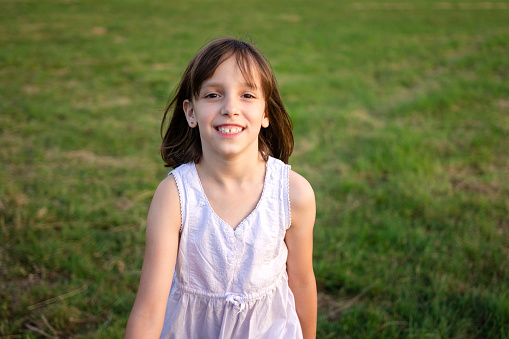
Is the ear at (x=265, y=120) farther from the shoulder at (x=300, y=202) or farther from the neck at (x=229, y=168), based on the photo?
the shoulder at (x=300, y=202)

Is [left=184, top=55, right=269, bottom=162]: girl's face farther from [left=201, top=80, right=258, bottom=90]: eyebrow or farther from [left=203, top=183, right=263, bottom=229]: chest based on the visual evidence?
[left=203, top=183, right=263, bottom=229]: chest

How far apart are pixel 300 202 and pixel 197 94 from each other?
A: 546mm

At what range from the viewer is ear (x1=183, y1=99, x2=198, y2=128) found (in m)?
1.67

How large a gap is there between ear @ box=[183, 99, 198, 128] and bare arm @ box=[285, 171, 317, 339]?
16.6 inches

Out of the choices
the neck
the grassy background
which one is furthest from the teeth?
the grassy background

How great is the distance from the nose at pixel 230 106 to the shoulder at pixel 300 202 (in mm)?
364

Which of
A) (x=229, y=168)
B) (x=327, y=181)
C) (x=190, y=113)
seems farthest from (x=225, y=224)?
(x=327, y=181)

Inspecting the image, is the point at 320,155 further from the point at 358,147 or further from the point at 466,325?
the point at 466,325

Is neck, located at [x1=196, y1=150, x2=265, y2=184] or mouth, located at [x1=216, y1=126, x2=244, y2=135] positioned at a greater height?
mouth, located at [x1=216, y1=126, x2=244, y2=135]

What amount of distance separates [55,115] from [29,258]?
9.33 ft

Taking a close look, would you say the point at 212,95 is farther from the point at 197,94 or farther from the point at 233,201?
the point at 233,201

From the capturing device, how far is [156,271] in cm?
150

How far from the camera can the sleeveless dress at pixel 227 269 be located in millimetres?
1569

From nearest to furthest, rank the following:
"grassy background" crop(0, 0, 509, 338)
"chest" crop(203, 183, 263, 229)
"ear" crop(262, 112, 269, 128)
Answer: "chest" crop(203, 183, 263, 229) < "ear" crop(262, 112, 269, 128) < "grassy background" crop(0, 0, 509, 338)
